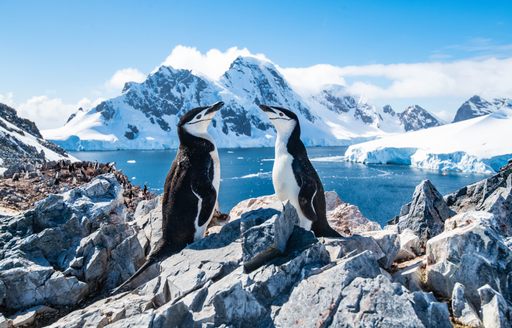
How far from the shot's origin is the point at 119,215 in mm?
8078

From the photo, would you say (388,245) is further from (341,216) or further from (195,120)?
(341,216)

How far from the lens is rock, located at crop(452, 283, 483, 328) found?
4.62m

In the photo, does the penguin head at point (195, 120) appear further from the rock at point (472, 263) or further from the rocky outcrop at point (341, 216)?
the rock at point (472, 263)

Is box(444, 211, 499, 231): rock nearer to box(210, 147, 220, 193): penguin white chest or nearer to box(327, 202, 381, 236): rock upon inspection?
box(327, 202, 381, 236): rock

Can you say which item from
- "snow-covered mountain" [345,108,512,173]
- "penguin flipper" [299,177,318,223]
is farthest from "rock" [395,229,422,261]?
"snow-covered mountain" [345,108,512,173]

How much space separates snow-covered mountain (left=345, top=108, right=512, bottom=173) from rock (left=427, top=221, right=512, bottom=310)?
7048 centimetres

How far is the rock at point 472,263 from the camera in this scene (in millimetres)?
5059

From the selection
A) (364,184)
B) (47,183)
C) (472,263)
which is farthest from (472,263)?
(364,184)

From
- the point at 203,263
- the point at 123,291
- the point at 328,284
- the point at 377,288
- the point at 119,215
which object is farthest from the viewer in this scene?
the point at 119,215

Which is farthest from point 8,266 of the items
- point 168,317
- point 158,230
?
point 168,317

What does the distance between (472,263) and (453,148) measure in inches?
3013

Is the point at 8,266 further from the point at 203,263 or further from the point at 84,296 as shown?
the point at 203,263

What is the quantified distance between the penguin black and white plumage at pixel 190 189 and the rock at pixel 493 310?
4180mm

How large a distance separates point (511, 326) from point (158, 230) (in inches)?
211
